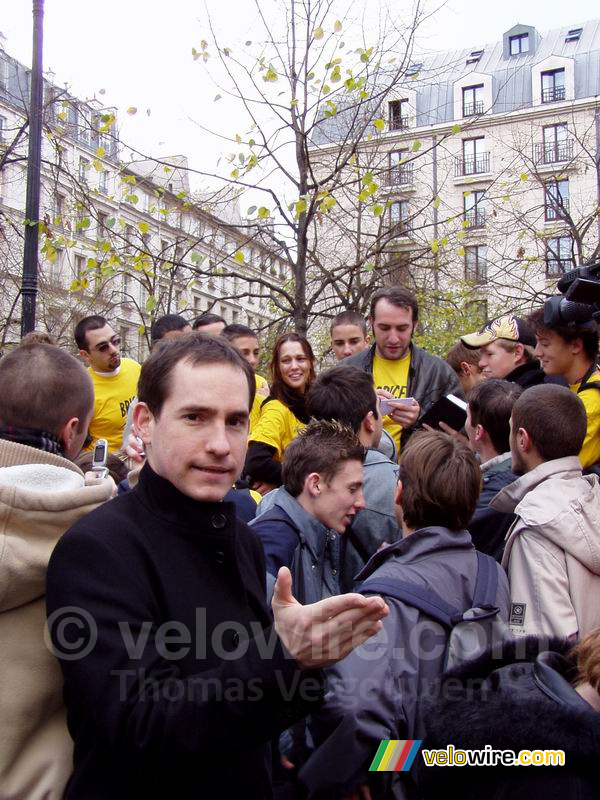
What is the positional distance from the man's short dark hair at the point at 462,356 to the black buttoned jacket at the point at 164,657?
443 cm

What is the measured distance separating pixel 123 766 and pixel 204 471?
0.64 meters

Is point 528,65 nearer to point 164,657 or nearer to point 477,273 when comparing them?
point 477,273

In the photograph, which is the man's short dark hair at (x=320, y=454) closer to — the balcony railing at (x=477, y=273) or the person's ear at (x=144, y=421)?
the person's ear at (x=144, y=421)

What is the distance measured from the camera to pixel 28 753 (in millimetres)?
1647

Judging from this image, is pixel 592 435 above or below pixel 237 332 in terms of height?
below

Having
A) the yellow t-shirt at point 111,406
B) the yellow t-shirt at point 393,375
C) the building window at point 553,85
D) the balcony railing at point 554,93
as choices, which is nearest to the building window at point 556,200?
the yellow t-shirt at point 393,375

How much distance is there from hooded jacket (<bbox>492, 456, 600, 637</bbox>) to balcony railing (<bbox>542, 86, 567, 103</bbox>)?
1581 inches

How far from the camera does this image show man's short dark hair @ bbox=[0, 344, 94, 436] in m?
2.10

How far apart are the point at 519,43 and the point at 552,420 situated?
150 ft

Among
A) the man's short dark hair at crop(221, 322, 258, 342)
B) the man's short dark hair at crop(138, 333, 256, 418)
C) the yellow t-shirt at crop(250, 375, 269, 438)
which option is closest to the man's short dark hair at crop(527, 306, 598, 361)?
the yellow t-shirt at crop(250, 375, 269, 438)

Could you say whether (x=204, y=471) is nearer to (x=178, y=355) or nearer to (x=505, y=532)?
(x=178, y=355)

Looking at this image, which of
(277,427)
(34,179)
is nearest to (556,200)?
(34,179)

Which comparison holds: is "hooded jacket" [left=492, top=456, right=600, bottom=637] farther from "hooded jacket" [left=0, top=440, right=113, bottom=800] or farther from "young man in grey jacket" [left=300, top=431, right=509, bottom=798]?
"hooded jacket" [left=0, top=440, right=113, bottom=800]

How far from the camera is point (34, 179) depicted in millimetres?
7320
